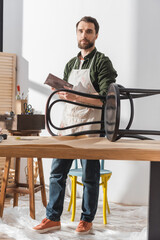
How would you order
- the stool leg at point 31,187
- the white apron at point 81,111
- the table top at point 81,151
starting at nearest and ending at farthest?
the table top at point 81,151 → the white apron at point 81,111 → the stool leg at point 31,187

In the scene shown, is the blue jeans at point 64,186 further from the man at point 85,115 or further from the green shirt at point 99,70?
the green shirt at point 99,70

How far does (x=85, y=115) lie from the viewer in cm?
247

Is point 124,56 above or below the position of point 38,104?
above

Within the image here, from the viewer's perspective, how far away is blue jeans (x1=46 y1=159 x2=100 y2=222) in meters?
2.40

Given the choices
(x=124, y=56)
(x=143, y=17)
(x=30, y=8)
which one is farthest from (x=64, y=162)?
(x=30, y=8)

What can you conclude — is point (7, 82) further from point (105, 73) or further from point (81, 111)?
point (105, 73)

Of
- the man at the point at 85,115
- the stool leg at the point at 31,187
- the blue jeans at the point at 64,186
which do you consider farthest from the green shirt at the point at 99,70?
the stool leg at the point at 31,187

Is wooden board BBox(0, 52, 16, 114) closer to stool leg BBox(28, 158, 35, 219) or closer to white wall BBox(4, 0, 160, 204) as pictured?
white wall BBox(4, 0, 160, 204)

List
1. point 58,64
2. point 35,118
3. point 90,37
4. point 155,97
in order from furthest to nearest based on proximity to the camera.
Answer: point 58,64, point 155,97, point 35,118, point 90,37

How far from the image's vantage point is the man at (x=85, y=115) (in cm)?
238

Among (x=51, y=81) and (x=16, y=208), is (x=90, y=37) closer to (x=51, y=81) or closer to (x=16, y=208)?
(x=51, y=81)

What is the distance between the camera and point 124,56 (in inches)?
133

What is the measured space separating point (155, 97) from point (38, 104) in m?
1.33

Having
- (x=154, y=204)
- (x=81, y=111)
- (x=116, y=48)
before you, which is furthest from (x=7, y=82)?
(x=154, y=204)
